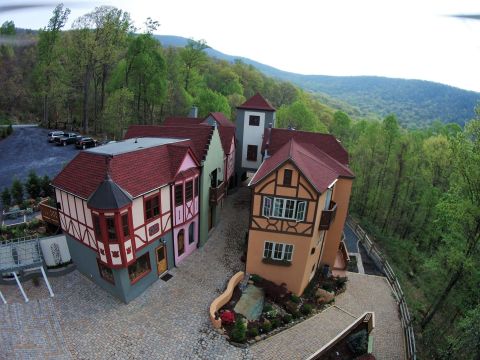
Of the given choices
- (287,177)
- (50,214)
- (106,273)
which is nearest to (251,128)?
(287,177)

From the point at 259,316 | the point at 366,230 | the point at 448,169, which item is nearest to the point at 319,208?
the point at 259,316

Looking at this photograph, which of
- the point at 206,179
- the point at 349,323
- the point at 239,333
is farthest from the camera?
the point at 206,179

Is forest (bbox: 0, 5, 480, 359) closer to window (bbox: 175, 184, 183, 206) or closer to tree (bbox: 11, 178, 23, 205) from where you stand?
tree (bbox: 11, 178, 23, 205)

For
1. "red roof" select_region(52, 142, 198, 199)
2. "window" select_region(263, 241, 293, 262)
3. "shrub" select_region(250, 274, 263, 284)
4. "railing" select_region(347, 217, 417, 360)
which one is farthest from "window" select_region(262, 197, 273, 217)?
"railing" select_region(347, 217, 417, 360)

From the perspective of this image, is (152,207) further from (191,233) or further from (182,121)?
(182,121)

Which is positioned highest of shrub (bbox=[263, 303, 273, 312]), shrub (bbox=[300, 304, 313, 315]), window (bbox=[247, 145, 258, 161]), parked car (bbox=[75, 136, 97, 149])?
window (bbox=[247, 145, 258, 161])

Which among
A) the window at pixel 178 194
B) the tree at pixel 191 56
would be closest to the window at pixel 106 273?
the window at pixel 178 194
